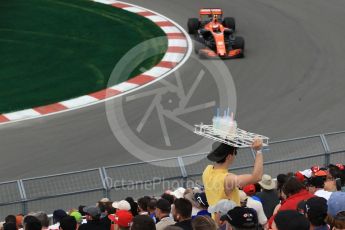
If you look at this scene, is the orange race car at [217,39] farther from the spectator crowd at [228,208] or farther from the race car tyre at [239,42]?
the spectator crowd at [228,208]

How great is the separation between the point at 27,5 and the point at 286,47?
8.96m

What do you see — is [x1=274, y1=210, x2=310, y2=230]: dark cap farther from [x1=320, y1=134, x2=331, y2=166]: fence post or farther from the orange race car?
the orange race car

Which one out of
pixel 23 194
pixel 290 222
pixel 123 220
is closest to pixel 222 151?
pixel 123 220

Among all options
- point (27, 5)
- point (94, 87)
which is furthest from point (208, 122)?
point (27, 5)

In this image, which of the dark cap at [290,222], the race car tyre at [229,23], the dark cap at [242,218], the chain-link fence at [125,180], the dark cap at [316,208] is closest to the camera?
the dark cap at [290,222]

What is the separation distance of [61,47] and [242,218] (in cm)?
1561

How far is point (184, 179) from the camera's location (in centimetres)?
1141

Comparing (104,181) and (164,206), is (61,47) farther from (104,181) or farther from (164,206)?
(164,206)

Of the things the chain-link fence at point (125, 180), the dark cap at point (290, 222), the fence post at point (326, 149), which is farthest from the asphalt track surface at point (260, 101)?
the dark cap at point (290, 222)

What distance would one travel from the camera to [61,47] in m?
21.4

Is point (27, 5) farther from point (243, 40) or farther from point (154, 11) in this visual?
point (243, 40)

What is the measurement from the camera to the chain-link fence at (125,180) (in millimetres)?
11070

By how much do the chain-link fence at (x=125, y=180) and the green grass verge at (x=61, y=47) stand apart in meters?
6.15

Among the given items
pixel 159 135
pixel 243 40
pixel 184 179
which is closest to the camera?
pixel 184 179
